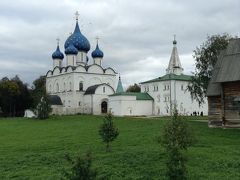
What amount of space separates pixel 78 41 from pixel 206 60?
108 feet

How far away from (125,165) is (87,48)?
2398 inches

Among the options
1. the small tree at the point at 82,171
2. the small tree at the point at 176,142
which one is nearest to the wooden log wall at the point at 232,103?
the small tree at the point at 176,142

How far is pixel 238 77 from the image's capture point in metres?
29.3

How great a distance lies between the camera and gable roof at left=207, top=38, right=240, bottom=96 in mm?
29953

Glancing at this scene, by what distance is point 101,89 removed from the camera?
237ft

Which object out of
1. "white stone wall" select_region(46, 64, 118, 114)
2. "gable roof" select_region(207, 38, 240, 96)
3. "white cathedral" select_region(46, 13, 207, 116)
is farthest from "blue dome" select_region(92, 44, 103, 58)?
"gable roof" select_region(207, 38, 240, 96)

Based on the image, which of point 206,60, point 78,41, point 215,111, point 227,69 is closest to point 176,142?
point 227,69

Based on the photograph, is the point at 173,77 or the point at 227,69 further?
the point at 173,77

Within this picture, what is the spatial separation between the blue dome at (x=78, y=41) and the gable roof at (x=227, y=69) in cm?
4385

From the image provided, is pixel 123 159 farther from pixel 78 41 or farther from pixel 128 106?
pixel 78 41

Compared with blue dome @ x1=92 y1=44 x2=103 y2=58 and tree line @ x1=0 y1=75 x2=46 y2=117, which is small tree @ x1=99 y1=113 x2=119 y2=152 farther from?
blue dome @ x1=92 y1=44 x2=103 y2=58

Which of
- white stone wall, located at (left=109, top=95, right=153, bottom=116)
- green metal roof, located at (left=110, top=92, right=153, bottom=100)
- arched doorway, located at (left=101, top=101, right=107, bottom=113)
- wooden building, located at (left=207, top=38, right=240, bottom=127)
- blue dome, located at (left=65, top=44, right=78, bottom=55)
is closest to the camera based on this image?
wooden building, located at (left=207, top=38, right=240, bottom=127)

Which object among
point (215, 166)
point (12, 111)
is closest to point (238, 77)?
point (215, 166)

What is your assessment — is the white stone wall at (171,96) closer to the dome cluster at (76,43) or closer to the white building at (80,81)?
the white building at (80,81)
